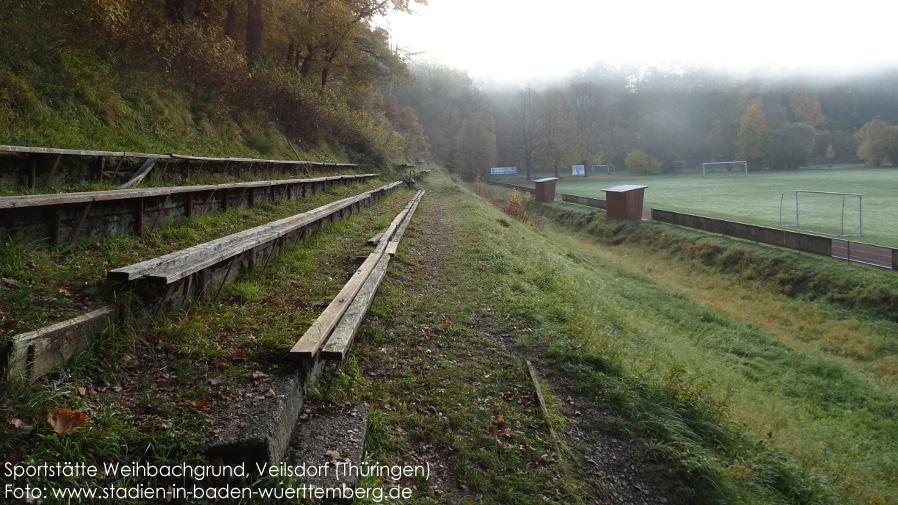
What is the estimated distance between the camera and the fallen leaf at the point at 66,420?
2.53m

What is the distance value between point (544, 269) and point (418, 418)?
22.3 ft

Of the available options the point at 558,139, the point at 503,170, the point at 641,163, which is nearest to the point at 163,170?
the point at 558,139

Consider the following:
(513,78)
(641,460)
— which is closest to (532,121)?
(513,78)

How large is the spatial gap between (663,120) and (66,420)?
105760 mm

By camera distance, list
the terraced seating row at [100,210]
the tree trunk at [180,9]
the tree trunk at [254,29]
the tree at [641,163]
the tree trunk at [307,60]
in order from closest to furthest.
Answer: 1. the terraced seating row at [100,210]
2. the tree trunk at [180,9]
3. the tree trunk at [254,29]
4. the tree trunk at [307,60]
5. the tree at [641,163]

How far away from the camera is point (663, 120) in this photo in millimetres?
96250

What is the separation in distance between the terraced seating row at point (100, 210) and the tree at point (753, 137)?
286ft

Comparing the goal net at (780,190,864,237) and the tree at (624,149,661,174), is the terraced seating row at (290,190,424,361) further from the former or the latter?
the tree at (624,149,661,174)

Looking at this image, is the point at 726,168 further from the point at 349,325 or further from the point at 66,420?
the point at 66,420

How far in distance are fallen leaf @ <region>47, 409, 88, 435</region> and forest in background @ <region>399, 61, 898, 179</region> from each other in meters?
62.7

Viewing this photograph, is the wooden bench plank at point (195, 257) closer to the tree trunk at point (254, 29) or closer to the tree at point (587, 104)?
the tree trunk at point (254, 29)

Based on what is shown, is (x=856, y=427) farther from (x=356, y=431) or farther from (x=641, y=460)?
(x=356, y=431)

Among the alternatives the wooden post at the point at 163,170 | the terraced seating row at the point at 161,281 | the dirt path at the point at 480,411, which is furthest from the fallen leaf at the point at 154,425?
the wooden post at the point at 163,170

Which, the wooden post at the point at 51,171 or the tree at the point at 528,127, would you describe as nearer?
the wooden post at the point at 51,171
